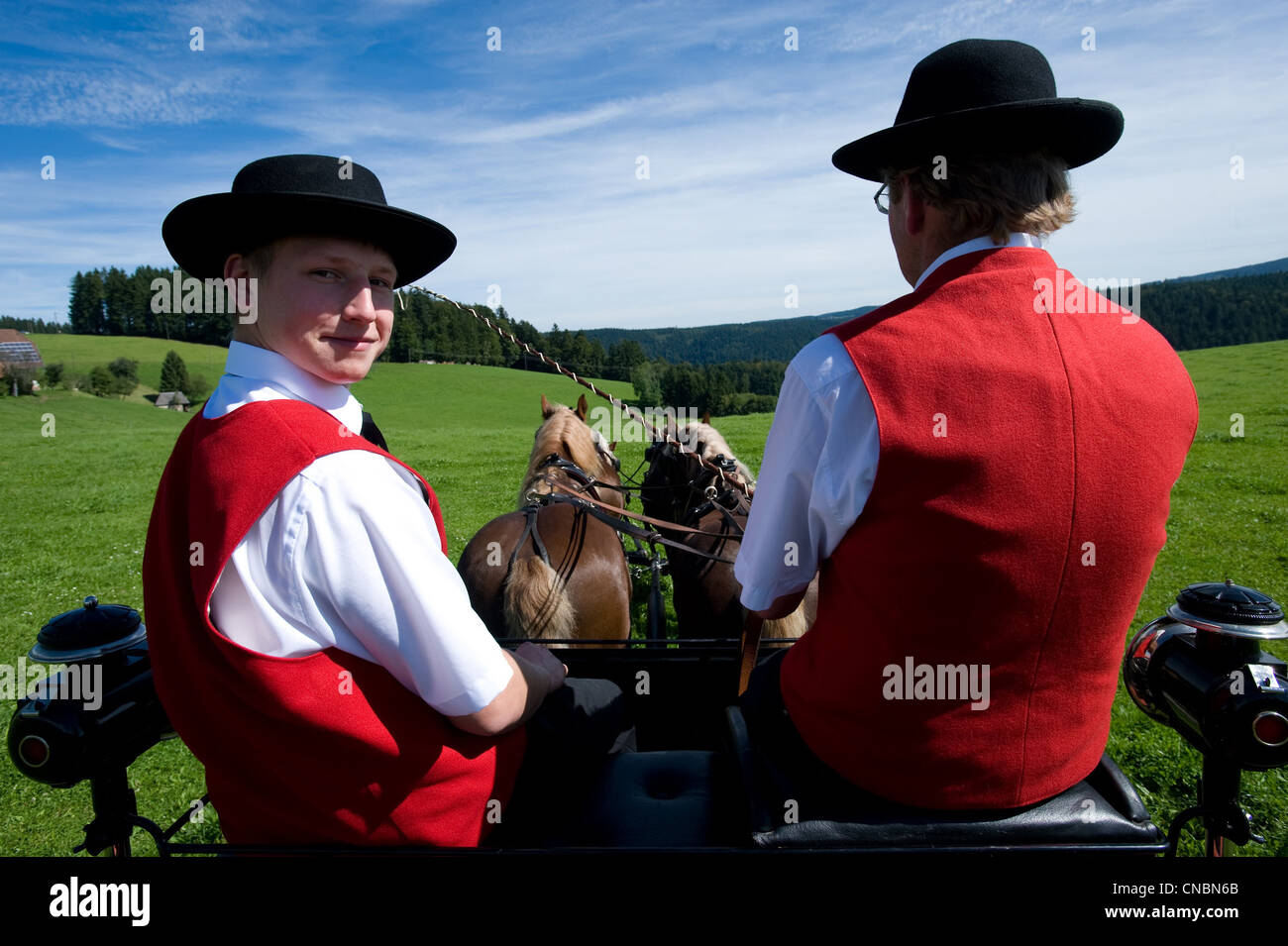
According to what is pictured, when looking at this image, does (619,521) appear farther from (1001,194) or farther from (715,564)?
(1001,194)

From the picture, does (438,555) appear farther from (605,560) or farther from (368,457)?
(605,560)

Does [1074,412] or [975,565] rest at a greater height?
[1074,412]

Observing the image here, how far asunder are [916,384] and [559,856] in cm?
118

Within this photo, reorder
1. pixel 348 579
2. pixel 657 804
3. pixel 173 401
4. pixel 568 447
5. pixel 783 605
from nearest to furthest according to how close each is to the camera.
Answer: pixel 348 579
pixel 783 605
pixel 657 804
pixel 568 447
pixel 173 401

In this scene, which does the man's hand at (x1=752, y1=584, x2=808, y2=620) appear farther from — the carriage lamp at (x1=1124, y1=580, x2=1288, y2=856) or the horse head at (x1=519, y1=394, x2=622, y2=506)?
the horse head at (x1=519, y1=394, x2=622, y2=506)

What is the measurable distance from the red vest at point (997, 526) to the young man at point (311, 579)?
0.80 m

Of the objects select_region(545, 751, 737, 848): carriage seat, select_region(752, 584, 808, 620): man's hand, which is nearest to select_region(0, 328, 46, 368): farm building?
select_region(545, 751, 737, 848): carriage seat

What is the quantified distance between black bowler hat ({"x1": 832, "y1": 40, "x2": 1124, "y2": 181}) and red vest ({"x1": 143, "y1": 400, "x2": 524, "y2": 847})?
4.32ft

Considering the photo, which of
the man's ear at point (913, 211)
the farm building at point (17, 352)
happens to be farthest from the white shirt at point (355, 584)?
the farm building at point (17, 352)

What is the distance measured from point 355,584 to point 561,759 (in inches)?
38.1

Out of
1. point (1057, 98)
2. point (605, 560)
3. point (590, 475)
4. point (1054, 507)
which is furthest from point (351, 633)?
point (590, 475)

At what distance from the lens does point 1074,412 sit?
1.30 metres

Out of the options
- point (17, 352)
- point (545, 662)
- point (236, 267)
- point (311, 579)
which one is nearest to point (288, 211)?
point (236, 267)

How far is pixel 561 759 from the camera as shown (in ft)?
6.53
